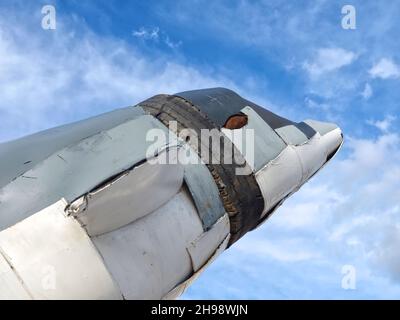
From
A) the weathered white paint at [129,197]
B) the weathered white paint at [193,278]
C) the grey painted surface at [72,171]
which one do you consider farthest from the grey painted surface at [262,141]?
the grey painted surface at [72,171]

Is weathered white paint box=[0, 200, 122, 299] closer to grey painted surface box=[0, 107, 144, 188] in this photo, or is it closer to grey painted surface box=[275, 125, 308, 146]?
grey painted surface box=[0, 107, 144, 188]

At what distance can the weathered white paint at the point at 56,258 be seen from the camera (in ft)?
10.2

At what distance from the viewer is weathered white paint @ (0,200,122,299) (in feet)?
10.2

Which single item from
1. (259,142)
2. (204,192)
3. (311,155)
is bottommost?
(204,192)

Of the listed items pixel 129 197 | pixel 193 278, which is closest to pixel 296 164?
pixel 193 278

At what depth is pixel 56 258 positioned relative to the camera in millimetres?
3197

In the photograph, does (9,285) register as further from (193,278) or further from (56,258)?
(193,278)

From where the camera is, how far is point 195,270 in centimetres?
431

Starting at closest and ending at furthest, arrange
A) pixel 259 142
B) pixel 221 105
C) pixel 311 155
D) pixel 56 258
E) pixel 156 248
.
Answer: pixel 56 258 < pixel 156 248 < pixel 259 142 < pixel 221 105 < pixel 311 155

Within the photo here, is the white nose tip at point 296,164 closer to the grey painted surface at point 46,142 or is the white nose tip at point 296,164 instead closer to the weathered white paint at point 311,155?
the weathered white paint at point 311,155
